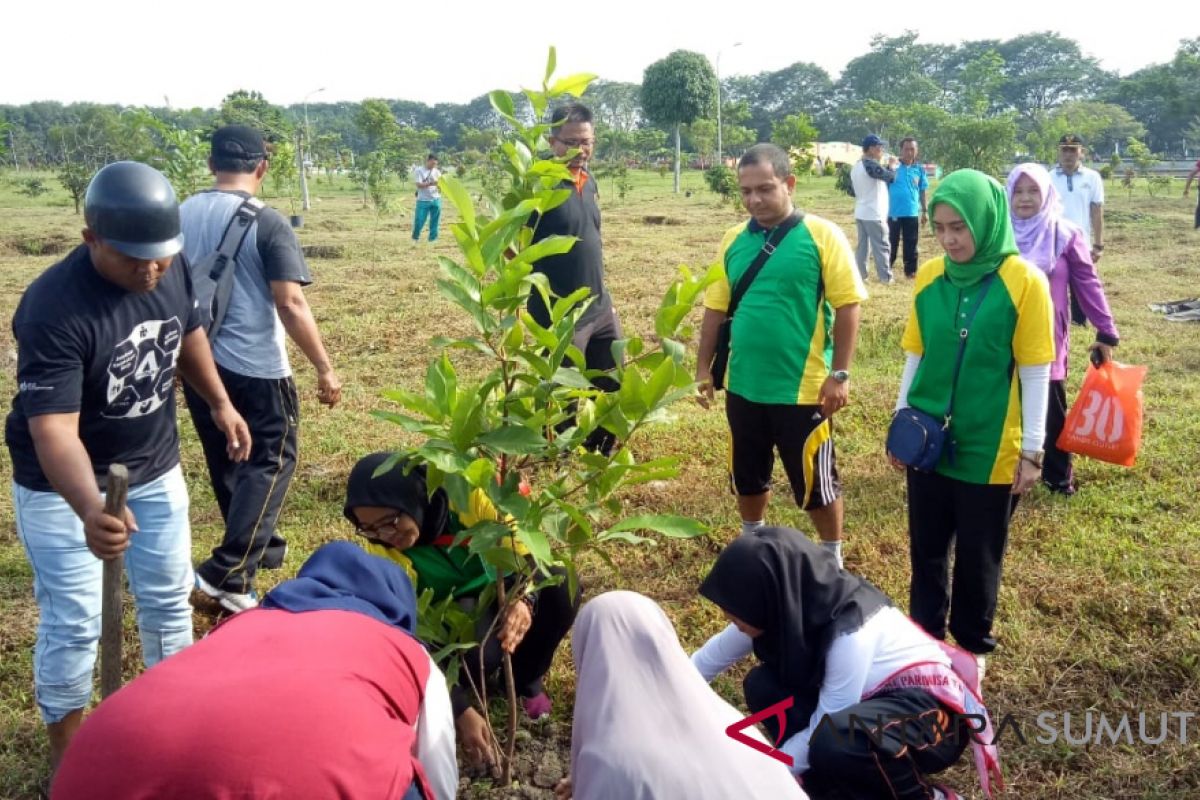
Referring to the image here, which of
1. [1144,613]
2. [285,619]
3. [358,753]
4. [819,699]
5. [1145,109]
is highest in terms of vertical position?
[1145,109]

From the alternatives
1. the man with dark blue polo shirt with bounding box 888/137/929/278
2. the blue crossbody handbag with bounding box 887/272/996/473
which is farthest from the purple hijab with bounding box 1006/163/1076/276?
the man with dark blue polo shirt with bounding box 888/137/929/278

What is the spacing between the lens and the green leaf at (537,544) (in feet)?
6.14

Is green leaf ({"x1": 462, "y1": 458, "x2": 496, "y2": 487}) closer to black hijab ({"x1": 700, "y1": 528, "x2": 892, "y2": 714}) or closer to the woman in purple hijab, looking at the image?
black hijab ({"x1": 700, "y1": 528, "x2": 892, "y2": 714})

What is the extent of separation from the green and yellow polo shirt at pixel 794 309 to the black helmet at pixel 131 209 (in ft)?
6.05

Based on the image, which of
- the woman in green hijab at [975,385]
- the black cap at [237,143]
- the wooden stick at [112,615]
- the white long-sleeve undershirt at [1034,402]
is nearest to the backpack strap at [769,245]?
the woman in green hijab at [975,385]

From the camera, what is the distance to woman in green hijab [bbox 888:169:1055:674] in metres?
2.66

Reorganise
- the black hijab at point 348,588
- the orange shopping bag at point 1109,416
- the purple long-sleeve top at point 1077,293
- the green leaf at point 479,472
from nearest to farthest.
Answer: the black hijab at point 348,588 → the green leaf at point 479,472 → the orange shopping bag at point 1109,416 → the purple long-sleeve top at point 1077,293

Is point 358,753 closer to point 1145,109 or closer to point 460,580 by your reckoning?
point 460,580

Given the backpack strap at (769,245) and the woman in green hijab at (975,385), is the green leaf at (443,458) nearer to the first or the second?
the woman in green hijab at (975,385)

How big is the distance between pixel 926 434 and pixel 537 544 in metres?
1.39

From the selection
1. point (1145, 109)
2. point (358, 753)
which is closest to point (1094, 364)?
point (358, 753)

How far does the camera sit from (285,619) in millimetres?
1687

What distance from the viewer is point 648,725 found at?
165 cm

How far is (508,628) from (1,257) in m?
12.8
